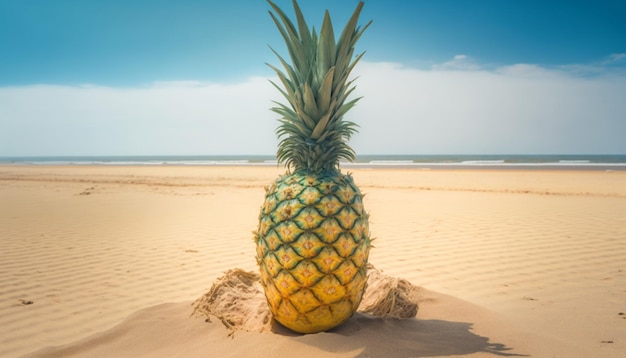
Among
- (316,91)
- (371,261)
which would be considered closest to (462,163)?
(371,261)

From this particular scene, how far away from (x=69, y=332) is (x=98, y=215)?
375 inches

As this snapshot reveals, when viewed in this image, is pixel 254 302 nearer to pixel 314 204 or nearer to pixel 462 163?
pixel 314 204

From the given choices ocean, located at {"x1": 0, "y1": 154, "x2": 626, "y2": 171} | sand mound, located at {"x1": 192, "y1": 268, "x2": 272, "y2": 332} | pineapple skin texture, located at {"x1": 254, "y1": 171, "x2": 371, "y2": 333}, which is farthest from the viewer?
ocean, located at {"x1": 0, "y1": 154, "x2": 626, "y2": 171}

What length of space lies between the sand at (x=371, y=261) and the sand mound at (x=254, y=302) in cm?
12

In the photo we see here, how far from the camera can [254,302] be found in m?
4.34

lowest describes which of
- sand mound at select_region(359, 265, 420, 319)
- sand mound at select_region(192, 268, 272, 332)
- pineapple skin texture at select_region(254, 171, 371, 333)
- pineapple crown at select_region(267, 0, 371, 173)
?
sand mound at select_region(192, 268, 272, 332)

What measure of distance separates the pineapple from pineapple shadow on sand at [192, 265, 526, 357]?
0.21 meters

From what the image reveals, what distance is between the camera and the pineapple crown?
10.8 feet

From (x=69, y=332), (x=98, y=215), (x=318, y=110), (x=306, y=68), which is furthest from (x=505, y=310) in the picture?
(x=98, y=215)

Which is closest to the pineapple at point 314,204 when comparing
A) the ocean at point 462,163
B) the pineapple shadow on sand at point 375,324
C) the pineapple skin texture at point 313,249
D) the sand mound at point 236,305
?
the pineapple skin texture at point 313,249

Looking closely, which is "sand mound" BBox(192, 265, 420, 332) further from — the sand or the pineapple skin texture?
the pineapple skin texture

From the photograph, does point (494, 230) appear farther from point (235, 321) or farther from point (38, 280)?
point (38, 280)

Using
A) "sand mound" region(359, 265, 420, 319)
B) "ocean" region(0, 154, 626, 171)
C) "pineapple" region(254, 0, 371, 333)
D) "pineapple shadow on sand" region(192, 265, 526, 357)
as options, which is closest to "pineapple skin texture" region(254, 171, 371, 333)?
"pineapple" region(254, 0, 371, 333)

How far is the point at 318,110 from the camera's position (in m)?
3.39
